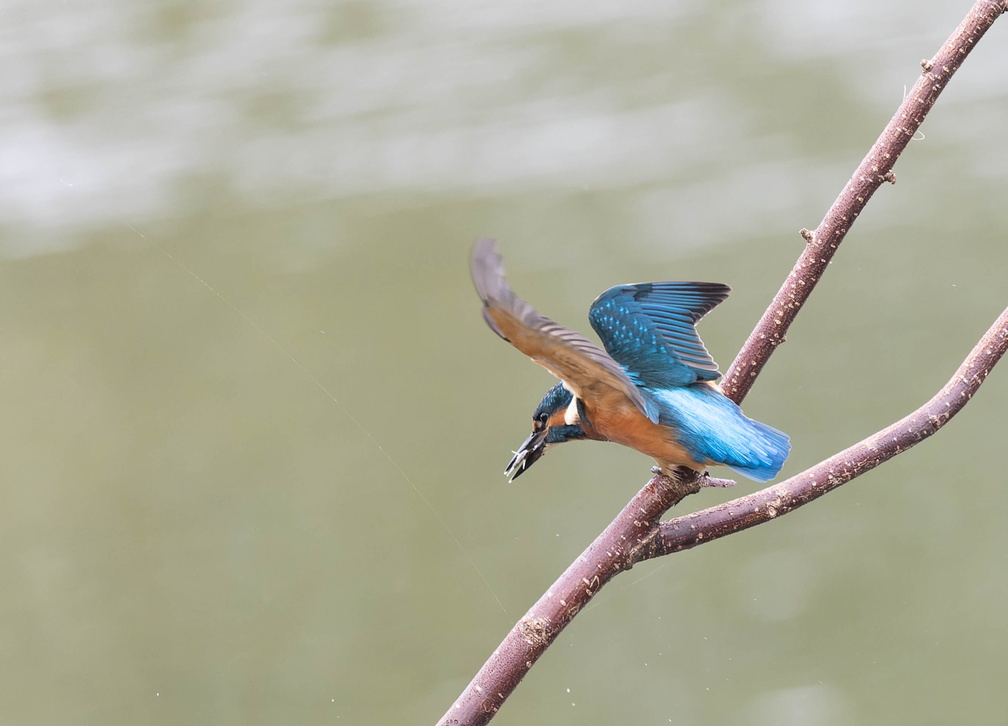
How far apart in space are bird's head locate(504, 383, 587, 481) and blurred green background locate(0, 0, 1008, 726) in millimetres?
1428

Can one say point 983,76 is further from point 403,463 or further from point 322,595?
point 322,595

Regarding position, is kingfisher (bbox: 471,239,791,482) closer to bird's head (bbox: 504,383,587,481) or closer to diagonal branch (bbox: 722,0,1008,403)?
bird's head (bbox: 504,383,587,481)

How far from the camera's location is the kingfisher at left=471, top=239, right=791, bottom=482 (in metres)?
1.16

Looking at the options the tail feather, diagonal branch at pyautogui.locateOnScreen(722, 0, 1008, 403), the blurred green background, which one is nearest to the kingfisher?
the tail feather

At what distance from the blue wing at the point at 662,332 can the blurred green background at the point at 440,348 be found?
156 centimetres

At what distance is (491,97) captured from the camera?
4082 millimetres

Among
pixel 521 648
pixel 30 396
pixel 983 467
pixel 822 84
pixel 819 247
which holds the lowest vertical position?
pixel 30 396

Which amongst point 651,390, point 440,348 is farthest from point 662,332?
point 440,348

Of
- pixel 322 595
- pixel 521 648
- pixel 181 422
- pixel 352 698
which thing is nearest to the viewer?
pixel 521 648

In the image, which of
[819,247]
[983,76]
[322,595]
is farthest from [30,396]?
[983,76]

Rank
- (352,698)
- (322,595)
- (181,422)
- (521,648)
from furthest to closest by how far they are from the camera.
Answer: (181,422) → (322,595) → (352,698) → (521,648)

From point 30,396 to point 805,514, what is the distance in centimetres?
224

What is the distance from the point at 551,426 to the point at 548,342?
295 millimetres

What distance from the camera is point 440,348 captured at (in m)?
3.34
